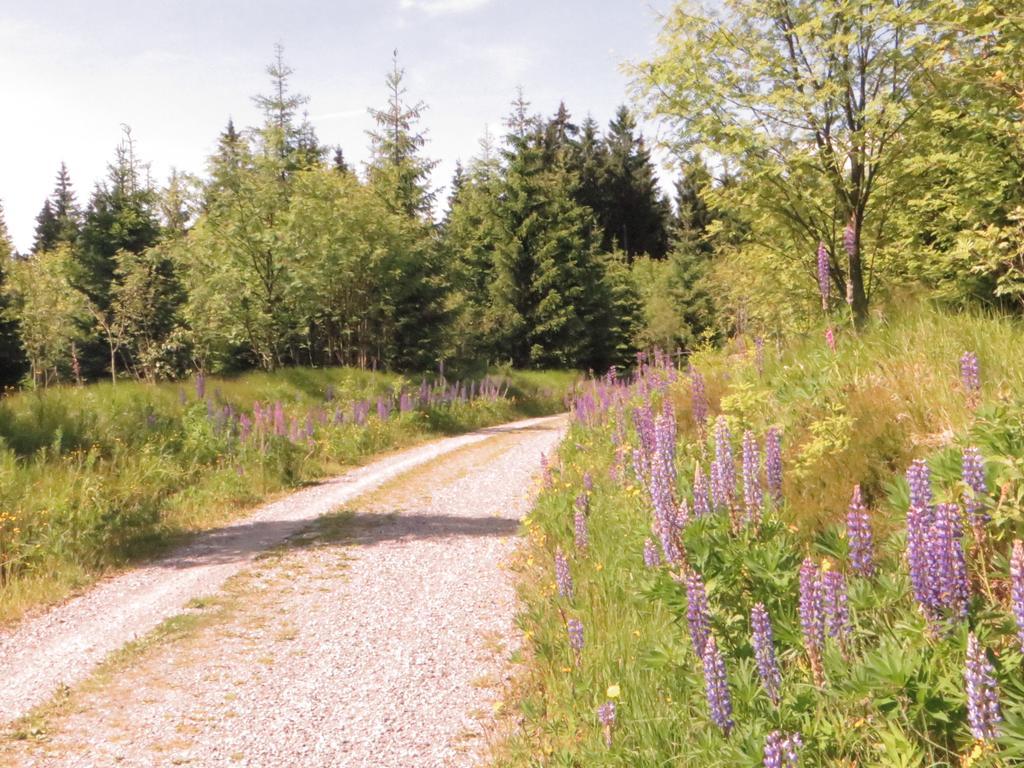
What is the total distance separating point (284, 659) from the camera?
5.50 metres

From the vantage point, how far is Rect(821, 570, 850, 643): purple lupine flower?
275cm

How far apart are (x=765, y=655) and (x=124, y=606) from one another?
20.3ft

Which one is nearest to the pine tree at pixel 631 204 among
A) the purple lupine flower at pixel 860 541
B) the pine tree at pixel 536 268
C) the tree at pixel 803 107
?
the pine tree at pixel 536 268

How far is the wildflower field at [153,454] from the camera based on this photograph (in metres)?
8.03

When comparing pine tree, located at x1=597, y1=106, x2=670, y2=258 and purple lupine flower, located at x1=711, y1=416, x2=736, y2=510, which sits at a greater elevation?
pine tree, located at x1=597, y1=106, x2=670, y2=258

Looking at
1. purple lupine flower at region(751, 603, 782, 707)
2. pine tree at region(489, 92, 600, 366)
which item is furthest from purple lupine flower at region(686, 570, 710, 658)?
pine tree at region(489, 92, 600, 366)

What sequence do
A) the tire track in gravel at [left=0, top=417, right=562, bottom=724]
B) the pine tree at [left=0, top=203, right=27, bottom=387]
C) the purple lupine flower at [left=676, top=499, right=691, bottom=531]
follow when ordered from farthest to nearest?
the pine tree at [left=0, top=203, right=27, bottom=387], the tire track in gravel at [left=0, top=417, right=562, bottom=724], the purple lupine flower at [left=676, top=499, right=691, bottom=531]

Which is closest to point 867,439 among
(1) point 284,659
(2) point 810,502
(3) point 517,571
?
(2) point 810,502

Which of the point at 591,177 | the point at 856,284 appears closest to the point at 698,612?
the point at 856,284

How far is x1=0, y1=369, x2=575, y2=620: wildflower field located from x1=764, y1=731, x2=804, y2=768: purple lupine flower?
6.88m

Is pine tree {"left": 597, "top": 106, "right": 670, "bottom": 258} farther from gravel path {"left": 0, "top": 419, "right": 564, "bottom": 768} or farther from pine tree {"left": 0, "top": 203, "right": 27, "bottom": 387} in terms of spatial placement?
gravel path {"left": 0, "top": 419, "right": 564, "bottom": 768}

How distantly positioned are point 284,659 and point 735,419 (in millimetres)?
3981

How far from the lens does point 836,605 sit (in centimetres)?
277

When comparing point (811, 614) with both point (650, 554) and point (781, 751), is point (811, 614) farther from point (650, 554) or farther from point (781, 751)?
point (650, 554)
